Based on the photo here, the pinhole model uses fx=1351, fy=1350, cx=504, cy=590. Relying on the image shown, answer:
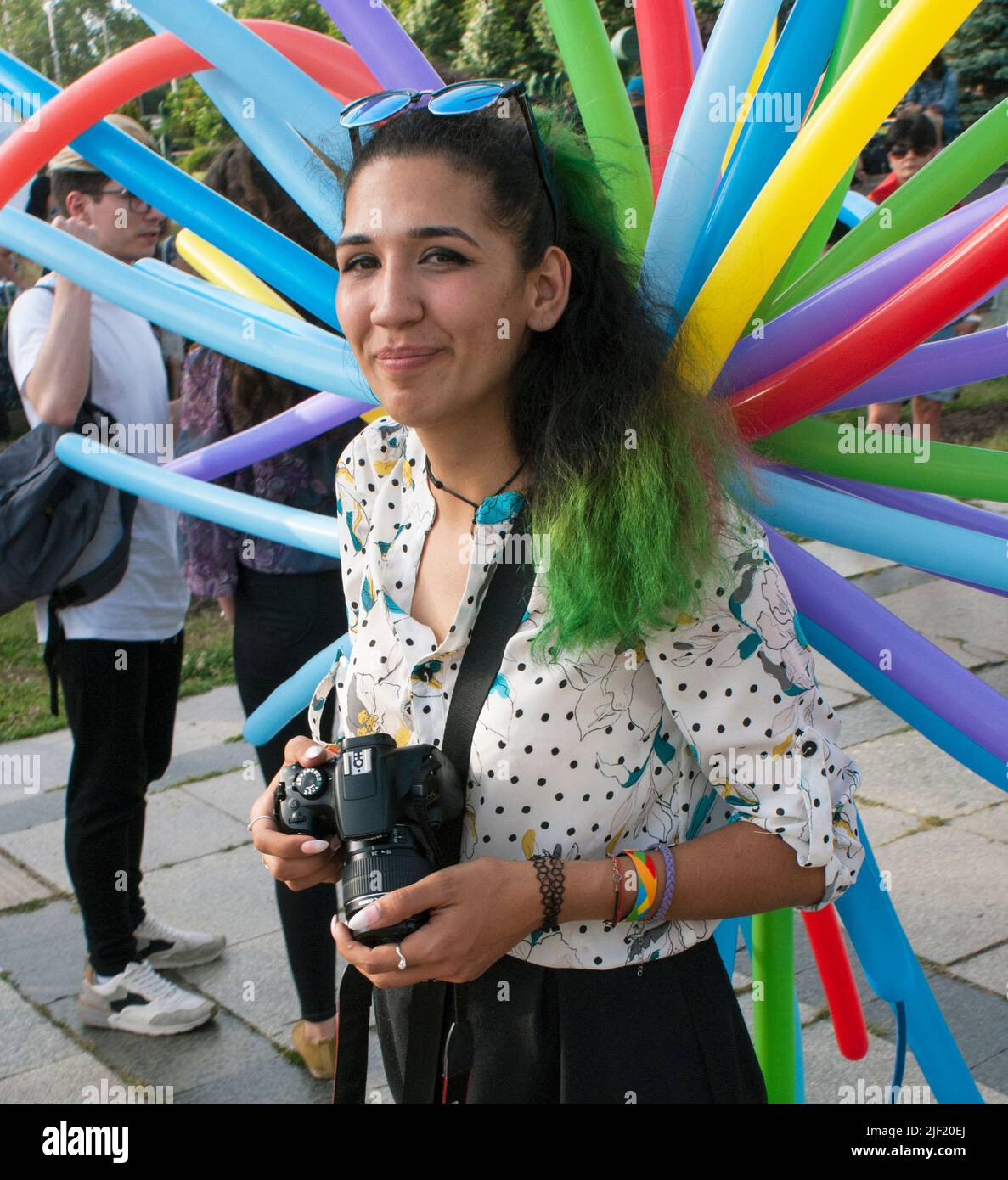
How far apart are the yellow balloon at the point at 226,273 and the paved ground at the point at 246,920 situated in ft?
2.95

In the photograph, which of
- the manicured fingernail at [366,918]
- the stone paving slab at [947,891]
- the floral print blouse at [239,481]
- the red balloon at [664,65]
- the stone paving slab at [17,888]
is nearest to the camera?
the manicured fingernail at [366,918]

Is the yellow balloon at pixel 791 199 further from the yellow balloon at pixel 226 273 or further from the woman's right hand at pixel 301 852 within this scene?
the yellow balloon at pixel 226 273

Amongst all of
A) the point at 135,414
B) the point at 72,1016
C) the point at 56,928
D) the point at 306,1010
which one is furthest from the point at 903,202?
the point at 56,928

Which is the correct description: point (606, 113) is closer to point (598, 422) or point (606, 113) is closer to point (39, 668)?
point (598, 422)

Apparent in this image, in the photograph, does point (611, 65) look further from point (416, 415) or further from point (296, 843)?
point (296, 843)

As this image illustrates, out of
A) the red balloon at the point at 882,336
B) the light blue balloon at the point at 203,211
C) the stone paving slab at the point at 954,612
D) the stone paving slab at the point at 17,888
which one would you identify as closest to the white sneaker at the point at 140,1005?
the stone paving slab at the point at 17,888

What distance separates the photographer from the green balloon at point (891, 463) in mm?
1770

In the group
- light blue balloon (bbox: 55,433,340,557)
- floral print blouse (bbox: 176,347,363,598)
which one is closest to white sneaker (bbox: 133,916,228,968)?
floral print blouse (bbox: 176,347,363,598)

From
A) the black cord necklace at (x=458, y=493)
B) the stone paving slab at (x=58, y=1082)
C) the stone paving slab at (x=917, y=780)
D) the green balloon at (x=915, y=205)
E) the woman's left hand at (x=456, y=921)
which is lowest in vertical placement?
the stone paving slab at (x=58, y=1082)

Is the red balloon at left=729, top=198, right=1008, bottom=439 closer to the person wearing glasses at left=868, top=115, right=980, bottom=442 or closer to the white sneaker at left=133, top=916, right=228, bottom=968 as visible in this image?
the white sneaker at left=133, top=916, right=228, bottom=968

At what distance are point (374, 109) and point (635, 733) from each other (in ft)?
2.57

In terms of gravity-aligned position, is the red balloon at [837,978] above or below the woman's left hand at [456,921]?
below

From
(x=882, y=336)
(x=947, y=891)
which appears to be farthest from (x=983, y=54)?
(x=882, y=336)

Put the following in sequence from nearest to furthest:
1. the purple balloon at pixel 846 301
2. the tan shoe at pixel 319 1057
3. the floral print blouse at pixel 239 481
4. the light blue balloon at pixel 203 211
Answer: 1. the purple balloon at pixel 846 301
2. the light blue balloon at pixel 203 211
3. the floral print blouse at pixel 239 481
4. the tan shoe at pixel 319 1057
